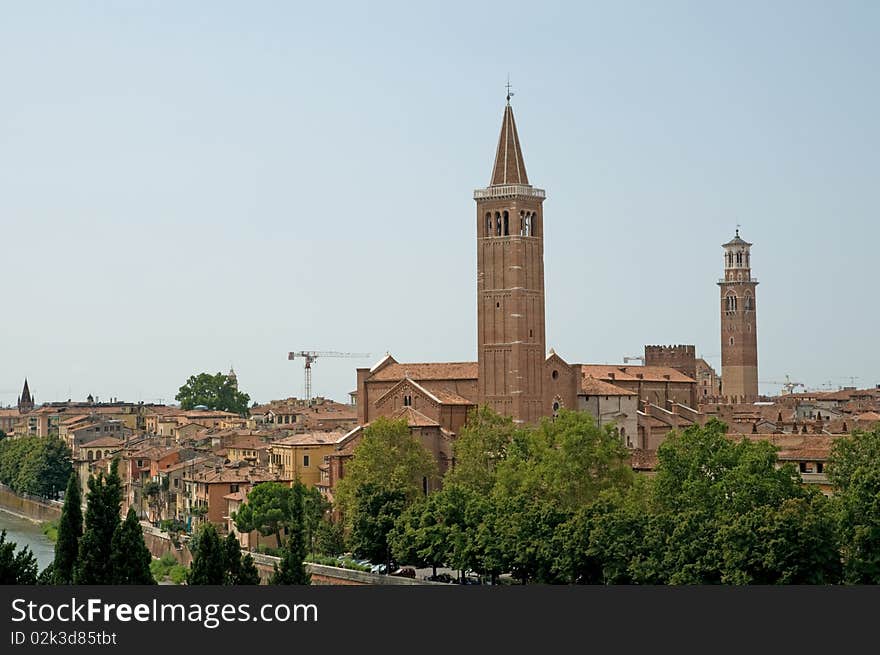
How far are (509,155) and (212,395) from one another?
6725 centimetres

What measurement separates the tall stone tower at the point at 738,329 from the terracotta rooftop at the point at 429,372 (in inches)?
1693

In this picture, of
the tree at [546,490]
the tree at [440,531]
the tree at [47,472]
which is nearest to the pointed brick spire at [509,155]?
the tree at [546,490]

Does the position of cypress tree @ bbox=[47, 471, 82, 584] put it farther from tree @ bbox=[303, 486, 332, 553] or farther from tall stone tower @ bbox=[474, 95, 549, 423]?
tall stone tower @ bbox=[474, 95, 549, 423]

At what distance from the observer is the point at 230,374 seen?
13388cm

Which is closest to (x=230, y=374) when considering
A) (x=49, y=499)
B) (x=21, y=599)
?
(x=49, y=499)

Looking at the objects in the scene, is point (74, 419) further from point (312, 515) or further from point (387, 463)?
point (387, 463)

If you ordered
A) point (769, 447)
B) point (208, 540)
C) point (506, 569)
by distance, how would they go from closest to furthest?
point (208, 540) → point (769, 447) → point (506, 569)

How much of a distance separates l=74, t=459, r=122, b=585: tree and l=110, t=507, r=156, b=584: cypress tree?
0.15 metres

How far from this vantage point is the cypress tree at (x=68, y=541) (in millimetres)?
34938

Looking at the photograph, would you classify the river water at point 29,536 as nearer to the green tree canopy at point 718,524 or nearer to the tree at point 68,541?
the tree at point 68,541

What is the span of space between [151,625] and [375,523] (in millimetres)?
27596

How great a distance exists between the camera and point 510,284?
6344 cm

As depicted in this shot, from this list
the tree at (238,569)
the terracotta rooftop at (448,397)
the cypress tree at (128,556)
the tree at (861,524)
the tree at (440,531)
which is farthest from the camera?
the terracotta rooftop at (448,397)

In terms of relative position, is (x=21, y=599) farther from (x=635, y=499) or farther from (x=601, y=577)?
(x=635, y=499)
